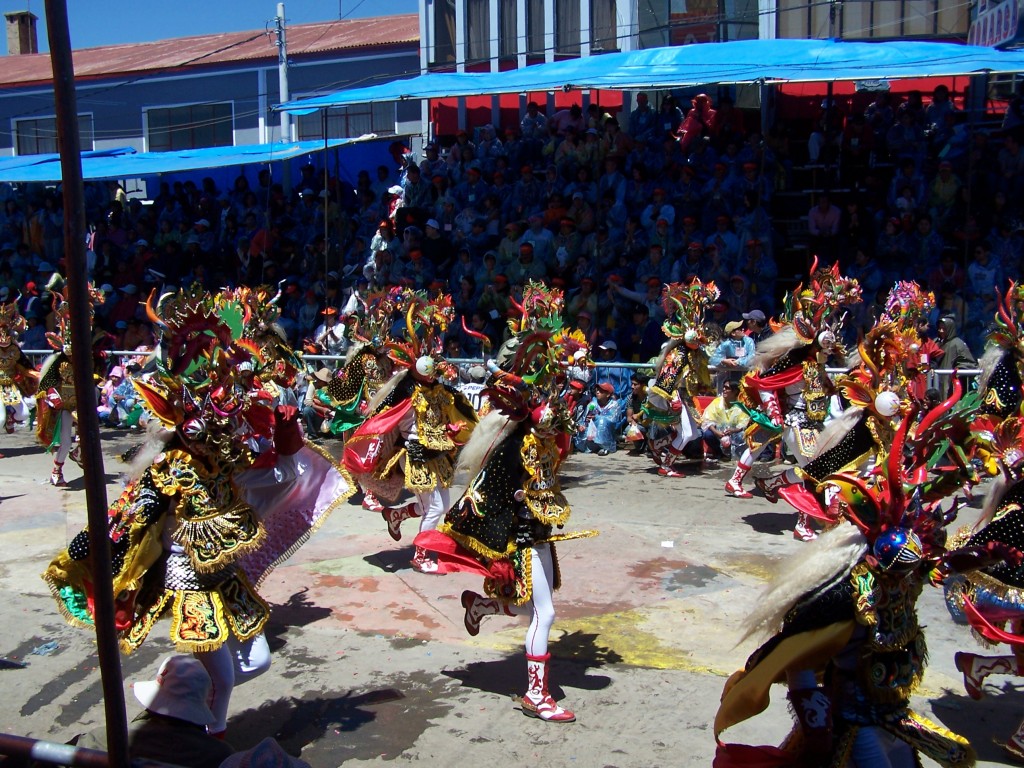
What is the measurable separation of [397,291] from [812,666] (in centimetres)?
738

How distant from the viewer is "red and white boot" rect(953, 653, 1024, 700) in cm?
523

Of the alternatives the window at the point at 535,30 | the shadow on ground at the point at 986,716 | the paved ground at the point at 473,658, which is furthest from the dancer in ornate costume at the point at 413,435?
the window at the point at 535,30

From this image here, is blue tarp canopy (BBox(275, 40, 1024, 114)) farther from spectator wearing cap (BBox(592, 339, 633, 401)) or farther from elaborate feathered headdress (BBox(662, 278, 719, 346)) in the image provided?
spectator wearing cap (BBox(592, 339, 633, 401))

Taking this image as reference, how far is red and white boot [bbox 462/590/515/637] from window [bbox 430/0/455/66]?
1572 cm

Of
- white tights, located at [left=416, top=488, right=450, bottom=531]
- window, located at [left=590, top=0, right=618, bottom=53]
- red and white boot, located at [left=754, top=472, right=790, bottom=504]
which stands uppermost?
window, located at [left=590, top=0, right=618, bottom=53]

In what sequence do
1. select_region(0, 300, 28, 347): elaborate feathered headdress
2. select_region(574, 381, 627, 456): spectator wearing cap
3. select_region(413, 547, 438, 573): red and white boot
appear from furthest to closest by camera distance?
select_region(574, 381, 627, 456): spectator wearing cap
select_region(0, 300, 28, 347): elaborate feathered headdress
select_region(413, 547, 438, 573): red and white boot

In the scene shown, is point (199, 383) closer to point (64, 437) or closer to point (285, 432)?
point (285, 432)

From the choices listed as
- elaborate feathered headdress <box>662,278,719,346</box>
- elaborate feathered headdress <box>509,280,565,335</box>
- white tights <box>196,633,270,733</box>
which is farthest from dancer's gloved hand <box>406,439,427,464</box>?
elaborate feathered headdress <box>662,278,719,346</box>

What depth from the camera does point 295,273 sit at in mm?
18078

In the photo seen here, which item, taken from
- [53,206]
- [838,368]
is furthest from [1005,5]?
[53,206]

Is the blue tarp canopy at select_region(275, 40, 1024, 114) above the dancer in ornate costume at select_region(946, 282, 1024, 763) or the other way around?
above

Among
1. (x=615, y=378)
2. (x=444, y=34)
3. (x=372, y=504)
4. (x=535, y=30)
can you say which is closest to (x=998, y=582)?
(x=372, y=504)

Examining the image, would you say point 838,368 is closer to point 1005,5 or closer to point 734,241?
point 734,241

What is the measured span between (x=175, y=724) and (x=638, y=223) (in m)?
12.1
